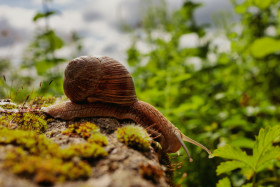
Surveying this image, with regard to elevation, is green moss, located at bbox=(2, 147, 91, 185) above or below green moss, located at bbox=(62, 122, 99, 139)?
above

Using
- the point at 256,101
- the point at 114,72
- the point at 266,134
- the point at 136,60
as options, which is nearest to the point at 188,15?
the point at 136,60

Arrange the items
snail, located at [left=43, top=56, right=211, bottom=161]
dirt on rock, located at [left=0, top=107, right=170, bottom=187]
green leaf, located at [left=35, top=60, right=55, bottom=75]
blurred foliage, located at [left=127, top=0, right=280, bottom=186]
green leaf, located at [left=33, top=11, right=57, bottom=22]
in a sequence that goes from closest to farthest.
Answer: dirt on rock, located at [left=0, top=107, right=170, bottom=187] < snail, located at [left=43, top=56, right=211, bottom=161] < blurred foliage, located at [left=127, top=0, right=280, bottom=186] < green leaf, located at [left=33, top=11, right=57, bottom=22] < green leaf, located at [left=35, top=60, right=55, bottom=75]

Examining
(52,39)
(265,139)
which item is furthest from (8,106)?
(52,39)

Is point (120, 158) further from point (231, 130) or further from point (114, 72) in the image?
point (231, 130)

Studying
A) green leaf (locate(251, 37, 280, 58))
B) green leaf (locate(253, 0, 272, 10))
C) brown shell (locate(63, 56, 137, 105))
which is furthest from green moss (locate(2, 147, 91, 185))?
green leaf (locate(253, 0, 272, 10))

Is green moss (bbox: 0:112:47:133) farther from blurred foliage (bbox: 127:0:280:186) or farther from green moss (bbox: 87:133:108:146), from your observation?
blurred foliage (bbox: 127:0:280:186)
